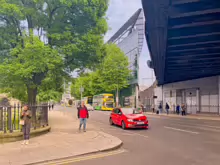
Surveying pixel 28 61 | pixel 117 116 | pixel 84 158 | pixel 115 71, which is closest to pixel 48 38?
pixel 28 61

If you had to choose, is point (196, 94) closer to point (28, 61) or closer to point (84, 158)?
point (28, 61)

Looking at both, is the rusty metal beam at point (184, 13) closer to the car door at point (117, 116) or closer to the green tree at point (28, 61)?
the green tree at point (28, 61)

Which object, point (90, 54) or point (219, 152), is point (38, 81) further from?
point (219, 152)

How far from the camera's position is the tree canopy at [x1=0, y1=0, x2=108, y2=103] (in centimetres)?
1574

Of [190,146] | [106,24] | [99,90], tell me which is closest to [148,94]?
[99,90]

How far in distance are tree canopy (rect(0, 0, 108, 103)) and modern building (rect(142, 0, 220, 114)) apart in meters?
3.92

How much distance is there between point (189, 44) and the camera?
20.6 m

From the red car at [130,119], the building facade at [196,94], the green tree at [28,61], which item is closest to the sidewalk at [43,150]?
the green tree at [28,61]

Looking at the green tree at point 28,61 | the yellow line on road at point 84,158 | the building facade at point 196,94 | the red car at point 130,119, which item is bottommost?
the yellow line on road at point 84,158

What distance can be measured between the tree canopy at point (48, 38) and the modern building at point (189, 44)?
3918mm

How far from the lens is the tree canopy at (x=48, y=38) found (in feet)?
51.6

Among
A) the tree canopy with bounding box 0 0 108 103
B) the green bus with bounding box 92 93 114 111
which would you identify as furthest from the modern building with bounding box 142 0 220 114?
the green bus with bounding box 92 93 114 111

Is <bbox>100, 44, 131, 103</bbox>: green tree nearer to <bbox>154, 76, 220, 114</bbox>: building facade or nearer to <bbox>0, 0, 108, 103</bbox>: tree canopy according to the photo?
<bbox>154, 76, 220, 114</bbox>: building facade

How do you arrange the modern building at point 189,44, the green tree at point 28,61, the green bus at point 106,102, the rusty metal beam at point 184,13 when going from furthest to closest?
the green bus at point 106,102 < the green tree at point 28,61 < the rusty metal beam at point 184,13 < the modern building at point 189,44
